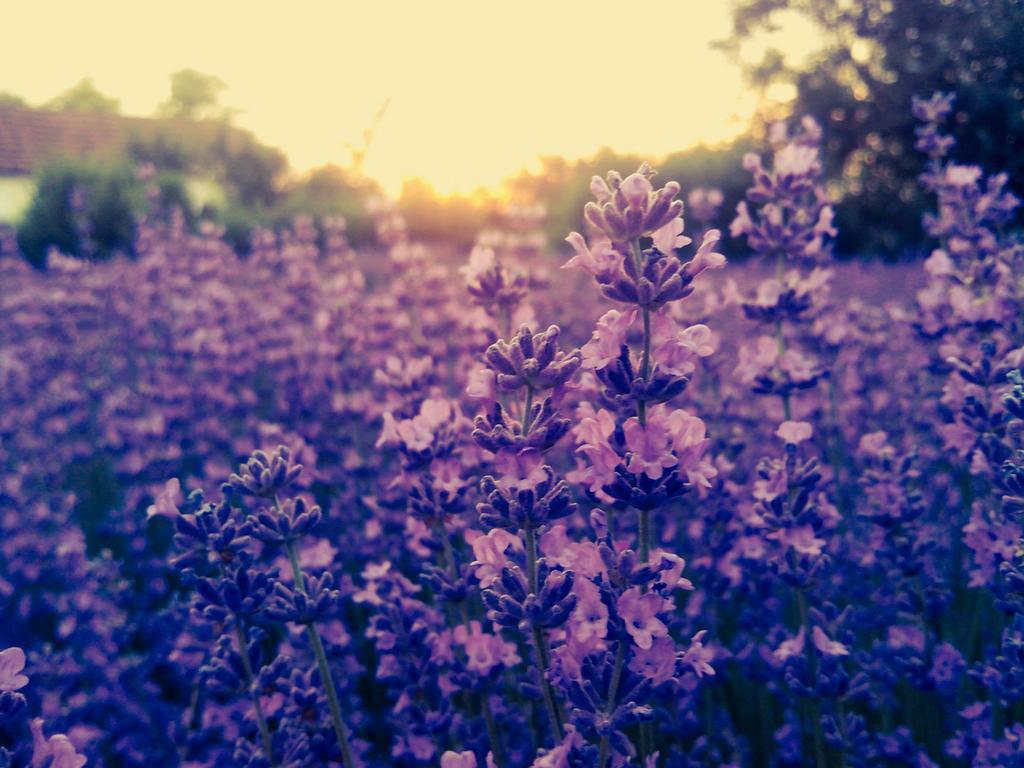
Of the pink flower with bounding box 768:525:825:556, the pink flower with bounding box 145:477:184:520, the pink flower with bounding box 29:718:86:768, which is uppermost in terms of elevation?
the pink flower with bounding box 145:477:184:520

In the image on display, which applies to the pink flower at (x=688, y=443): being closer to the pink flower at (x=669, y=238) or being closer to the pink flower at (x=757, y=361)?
the pink flower at (x=669, y=238)

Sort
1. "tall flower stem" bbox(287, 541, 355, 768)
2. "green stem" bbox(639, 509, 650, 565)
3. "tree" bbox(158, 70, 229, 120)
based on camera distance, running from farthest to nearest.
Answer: "tree" bbox(158, 70, 229, 120)
"tall flower stem" bbox(287, 541, 355, 768)
"green stem" bbox(639, 509, 650, 565)

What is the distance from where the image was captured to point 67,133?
23312 millimetres

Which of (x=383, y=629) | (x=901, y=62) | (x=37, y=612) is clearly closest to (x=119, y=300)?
(x=37, y=612)

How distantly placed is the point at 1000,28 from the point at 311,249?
3987mm

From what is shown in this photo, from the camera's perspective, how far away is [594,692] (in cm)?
120

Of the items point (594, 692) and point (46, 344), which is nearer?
point (594, 692)

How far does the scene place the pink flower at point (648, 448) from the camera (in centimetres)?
116

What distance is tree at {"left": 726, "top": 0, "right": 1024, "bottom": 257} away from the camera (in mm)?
2801

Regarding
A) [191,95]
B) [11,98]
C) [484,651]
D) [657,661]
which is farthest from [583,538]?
[191,95]

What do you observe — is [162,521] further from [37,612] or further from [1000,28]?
[1000,28]

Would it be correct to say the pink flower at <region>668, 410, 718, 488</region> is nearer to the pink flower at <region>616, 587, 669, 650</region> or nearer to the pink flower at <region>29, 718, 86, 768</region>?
A: the pink flower at <region>616, 587, 669, 650</region>

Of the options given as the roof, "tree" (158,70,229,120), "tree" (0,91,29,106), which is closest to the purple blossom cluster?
the roof

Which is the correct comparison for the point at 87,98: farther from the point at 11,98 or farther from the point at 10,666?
the point at 10,666
